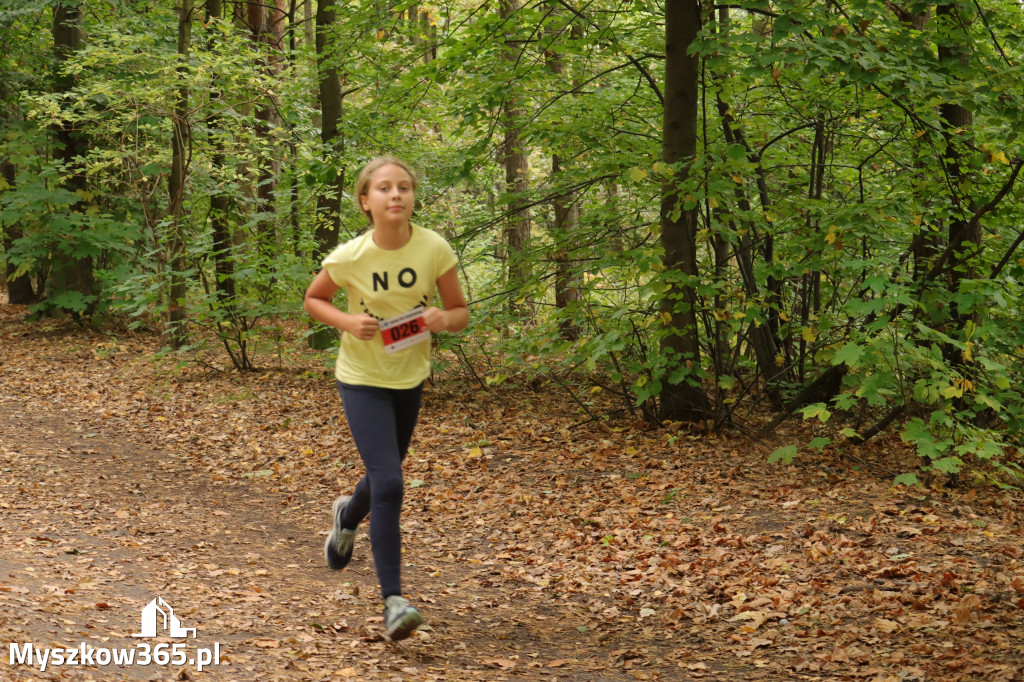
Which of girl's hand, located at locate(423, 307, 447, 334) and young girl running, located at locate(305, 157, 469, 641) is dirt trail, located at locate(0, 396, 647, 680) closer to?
young girl running, located at locate(305, 157, 469, 641)

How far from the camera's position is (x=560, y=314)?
8031mm

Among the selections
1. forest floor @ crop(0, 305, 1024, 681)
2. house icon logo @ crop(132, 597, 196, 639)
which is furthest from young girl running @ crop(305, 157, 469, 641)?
house icon logo @ crop(132, 597, 196, 639)

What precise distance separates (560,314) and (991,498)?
3946mm

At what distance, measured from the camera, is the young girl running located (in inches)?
147

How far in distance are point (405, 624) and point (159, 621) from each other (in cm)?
131

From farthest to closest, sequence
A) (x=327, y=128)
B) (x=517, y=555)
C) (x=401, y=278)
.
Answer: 1. (x=327, y=128)
2. (x=517, y=555)
3. (x=401, y=278)

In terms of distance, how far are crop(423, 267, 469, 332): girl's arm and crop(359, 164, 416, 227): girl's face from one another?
0.34m

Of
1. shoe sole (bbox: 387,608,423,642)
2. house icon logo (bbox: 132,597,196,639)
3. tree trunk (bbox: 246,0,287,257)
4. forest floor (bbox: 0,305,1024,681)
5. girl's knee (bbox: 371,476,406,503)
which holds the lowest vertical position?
forest floor (bbox: 0,305,1024,681)

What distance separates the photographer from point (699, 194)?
6656mm

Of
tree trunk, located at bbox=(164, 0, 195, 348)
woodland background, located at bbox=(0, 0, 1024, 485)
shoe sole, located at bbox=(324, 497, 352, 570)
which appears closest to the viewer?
shoe sole, located at bbox=(324, 497, 352, 570)

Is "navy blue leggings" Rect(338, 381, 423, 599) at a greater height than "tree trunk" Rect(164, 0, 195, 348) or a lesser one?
lesser

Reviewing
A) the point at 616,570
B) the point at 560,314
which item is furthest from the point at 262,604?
the point at 560,314

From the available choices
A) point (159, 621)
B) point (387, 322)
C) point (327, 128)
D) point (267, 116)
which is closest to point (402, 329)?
point (387, 322)

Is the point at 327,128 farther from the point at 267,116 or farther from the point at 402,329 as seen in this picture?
the point at 402,329
